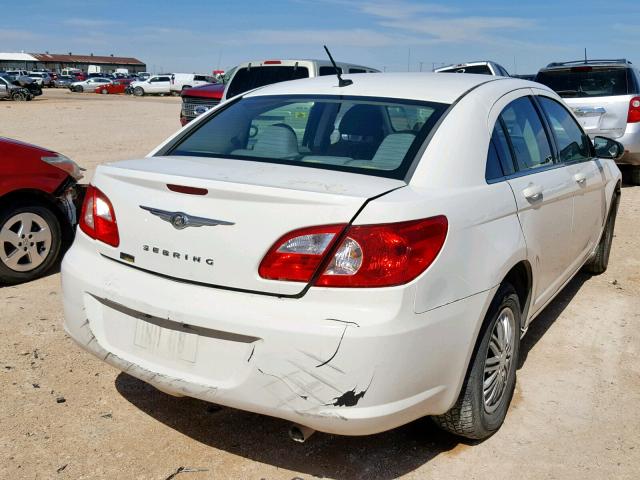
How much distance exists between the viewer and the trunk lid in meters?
2.58

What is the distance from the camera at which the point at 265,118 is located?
3.81 m

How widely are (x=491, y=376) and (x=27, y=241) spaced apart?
3.86 meters

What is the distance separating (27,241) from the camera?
18.0ft

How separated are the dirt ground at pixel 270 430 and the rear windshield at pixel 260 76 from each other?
22.4 feet

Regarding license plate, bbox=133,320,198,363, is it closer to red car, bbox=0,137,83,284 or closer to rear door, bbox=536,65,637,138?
red car, bbox=0,137,83,284

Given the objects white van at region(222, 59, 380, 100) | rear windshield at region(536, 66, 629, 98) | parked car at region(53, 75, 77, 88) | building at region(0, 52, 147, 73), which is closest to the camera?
rear windshield at region(536, 66, 629, 98)

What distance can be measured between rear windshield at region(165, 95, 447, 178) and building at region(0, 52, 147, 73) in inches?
4608

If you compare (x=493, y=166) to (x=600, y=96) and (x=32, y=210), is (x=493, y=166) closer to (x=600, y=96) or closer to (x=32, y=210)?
(x=32, y=210)

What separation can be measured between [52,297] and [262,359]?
3178mm

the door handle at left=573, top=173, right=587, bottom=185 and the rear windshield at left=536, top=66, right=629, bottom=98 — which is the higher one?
the rear windshield at left=536, top=66, right=629, bottom=98

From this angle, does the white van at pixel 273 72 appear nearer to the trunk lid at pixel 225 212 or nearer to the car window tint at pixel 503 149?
the car window tint at pixel 503 149

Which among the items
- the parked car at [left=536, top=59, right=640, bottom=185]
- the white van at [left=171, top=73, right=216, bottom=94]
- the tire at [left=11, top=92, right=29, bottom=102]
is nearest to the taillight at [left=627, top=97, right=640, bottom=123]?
the parked car at [left=536, top=59, right=640, bottom=185]

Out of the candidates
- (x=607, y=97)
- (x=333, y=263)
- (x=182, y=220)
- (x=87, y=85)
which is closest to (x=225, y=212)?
(x=182, y=220)

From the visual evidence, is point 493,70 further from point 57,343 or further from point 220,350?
point 220,350
